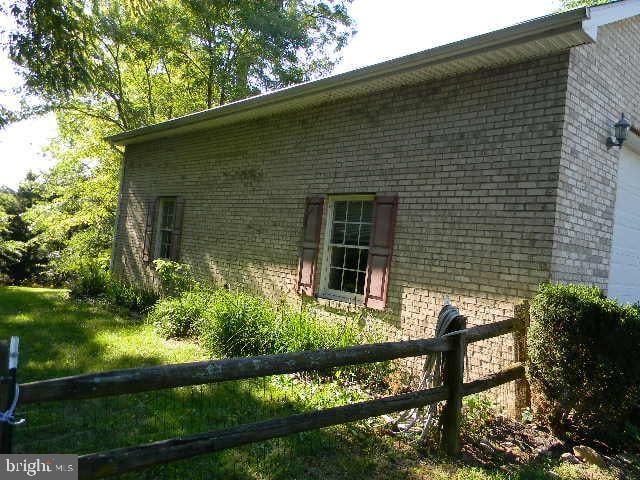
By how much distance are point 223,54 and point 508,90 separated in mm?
17008

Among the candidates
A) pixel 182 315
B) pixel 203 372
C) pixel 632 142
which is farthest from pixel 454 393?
pixel 182 315

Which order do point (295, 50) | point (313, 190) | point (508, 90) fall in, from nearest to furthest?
point (508, 90) < point (313, 190) < point (295, 50)

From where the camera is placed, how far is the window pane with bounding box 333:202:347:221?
7.63 m

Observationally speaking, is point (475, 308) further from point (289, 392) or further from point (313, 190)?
point (313, 190)

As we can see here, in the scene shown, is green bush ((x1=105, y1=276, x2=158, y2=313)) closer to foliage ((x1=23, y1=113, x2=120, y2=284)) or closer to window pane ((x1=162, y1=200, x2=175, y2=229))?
window pane ((x1=162, y1=200, x2=175, y2=229))

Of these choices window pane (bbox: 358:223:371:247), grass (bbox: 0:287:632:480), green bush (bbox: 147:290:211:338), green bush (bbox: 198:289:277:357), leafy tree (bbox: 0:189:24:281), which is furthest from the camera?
leafy tree (bbox: 0:189:24:281)

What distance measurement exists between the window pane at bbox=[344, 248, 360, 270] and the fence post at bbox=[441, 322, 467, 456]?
131 inches

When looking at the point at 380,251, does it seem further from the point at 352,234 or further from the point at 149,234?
the point at 149,234

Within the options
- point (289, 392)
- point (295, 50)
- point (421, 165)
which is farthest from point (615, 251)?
point (295, 50)

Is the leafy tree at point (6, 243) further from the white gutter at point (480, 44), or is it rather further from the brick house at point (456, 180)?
the white gutter at point (480, 44)

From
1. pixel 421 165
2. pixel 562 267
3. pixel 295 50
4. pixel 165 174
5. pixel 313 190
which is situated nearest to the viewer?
pixel 562 267

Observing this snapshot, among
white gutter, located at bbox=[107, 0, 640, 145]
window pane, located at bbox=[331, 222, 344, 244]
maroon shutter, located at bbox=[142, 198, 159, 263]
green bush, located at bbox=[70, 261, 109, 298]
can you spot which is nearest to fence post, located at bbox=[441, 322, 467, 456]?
white gutter, located at bbox=[107, 0, 640, 145]

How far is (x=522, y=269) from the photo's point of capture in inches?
210

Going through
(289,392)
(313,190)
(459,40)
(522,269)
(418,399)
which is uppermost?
(459,40)
